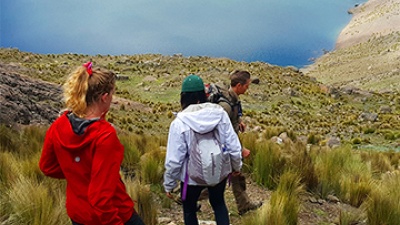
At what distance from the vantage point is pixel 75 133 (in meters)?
2.27

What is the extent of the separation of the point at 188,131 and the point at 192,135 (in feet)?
0.14

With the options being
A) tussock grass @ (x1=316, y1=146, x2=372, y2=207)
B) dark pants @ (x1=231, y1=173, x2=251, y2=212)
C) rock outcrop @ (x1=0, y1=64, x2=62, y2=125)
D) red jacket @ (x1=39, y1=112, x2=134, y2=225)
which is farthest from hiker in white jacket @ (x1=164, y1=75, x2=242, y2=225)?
rock outcrop @ (x1=0, y1=64, x2=62, y2=125)

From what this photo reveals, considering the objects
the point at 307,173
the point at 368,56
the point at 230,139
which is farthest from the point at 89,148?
the point at 368,56

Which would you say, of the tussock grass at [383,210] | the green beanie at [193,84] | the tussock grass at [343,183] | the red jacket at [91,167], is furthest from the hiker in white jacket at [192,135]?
A: the tussock grass at [343,183]

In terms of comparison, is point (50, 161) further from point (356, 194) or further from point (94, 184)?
point (356, 194)

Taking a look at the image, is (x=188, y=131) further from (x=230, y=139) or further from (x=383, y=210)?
(x=383, y=210)

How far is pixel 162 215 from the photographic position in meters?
4.61

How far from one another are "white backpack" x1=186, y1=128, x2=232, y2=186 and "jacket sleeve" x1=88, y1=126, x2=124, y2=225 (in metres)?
0.88

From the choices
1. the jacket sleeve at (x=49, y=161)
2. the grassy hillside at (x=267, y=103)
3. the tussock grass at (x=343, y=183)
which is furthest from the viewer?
the grassy hillside at (x=267, y=103)

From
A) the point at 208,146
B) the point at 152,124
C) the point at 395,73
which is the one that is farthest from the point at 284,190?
the point at 395,73

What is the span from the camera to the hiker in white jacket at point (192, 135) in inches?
120

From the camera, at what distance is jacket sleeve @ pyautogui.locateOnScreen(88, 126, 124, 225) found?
2.23 m

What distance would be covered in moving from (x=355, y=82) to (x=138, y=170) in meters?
41.8

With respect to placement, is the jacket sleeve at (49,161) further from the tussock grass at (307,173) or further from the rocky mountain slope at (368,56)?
the rocky mountain slope at (368,56)
